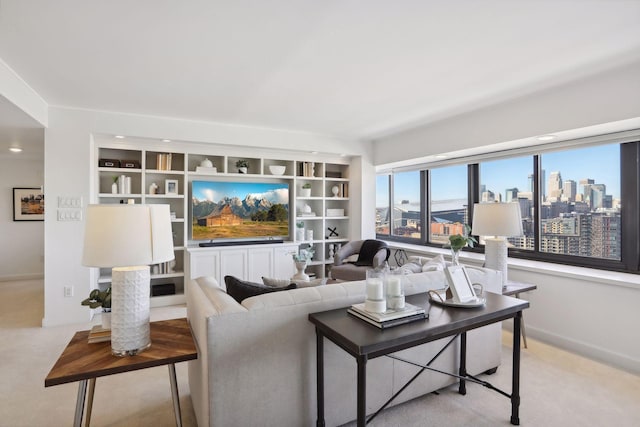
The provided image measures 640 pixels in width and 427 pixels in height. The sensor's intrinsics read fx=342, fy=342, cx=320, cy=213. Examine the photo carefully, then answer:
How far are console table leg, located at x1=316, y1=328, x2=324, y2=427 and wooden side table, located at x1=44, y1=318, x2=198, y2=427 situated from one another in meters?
0.60

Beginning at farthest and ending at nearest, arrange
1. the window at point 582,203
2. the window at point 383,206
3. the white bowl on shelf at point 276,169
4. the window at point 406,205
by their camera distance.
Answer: the window at point 383,206 < the window at point 406,205 < the white bowl on shelf at point 276,169 < the window at point 582,203

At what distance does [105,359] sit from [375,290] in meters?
1.29

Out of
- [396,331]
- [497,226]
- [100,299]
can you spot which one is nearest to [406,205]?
[497,226]

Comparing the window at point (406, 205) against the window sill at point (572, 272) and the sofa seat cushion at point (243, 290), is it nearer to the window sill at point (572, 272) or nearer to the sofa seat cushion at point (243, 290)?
the window sill at point (572, 272)

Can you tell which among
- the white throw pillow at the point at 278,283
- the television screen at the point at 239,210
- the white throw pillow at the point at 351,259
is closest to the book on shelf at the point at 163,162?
the television screen at the point at 239,210

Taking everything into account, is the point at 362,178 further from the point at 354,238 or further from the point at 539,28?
the point at 539,28

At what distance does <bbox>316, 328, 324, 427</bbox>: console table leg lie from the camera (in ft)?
5.82

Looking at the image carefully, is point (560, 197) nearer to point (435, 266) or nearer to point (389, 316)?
point (435, 266)

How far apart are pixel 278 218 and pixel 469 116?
2935mm

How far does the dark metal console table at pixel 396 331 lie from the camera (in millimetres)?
1460

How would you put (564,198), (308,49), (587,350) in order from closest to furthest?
1. (308,49)
2. (587,350)
3. (564,198)

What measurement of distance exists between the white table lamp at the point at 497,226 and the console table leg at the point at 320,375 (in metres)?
1.92

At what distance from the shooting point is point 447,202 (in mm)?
4984

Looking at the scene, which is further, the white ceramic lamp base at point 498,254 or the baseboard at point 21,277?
the baseboard at point 21,277
